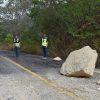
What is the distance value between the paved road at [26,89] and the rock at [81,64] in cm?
142

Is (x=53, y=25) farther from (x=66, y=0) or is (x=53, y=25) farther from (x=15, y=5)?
(x=15, y=5)

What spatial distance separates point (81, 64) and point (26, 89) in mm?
3479

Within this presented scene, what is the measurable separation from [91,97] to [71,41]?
15.0 m

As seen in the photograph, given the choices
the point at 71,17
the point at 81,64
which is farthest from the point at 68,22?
the point at 81,64

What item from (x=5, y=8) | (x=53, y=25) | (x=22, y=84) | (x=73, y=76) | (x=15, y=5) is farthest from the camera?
(x=5, y=8)

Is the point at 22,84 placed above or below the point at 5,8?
below

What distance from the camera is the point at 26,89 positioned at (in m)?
10.2

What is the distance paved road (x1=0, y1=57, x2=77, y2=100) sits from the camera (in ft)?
29.8

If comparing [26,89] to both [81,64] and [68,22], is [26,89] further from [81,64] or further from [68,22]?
[68,22]

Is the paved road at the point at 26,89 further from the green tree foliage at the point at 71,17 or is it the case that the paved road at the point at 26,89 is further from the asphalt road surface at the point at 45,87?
the green tree foliage at the point at 71,17

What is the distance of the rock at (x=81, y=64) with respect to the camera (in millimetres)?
12959

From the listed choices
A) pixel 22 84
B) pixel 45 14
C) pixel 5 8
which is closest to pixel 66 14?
pixel 45 14

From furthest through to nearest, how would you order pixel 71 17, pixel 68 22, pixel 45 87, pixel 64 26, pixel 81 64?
pixel 64 26, pixel 68 22, pixel 71 17, pixel 81 64, pixel 45 87

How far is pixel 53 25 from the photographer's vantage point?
1021 inches
